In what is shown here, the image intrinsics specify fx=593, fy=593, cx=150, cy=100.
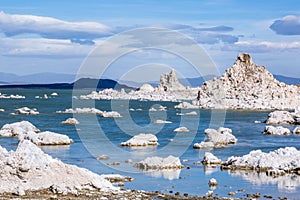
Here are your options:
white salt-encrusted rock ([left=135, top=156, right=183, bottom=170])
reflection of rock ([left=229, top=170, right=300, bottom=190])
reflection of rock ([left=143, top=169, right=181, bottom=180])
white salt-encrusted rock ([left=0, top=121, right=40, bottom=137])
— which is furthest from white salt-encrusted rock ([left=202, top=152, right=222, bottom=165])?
white salt-encrusted rock ([left=0, top=121, right=40, bottom=137])

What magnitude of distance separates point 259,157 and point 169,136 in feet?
77.2

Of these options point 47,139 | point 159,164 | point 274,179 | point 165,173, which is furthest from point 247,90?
point 274,179

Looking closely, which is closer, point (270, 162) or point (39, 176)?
point (39, 176)

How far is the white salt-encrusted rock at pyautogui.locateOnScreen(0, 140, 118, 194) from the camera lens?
1118 inches

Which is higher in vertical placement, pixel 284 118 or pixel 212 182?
pixel 284 118

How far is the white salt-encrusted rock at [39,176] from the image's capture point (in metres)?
28.4

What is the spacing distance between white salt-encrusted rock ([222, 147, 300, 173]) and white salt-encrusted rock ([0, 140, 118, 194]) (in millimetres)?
13453

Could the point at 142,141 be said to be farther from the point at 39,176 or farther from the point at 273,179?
the point at 39,176

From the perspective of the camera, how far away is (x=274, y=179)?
120 ft

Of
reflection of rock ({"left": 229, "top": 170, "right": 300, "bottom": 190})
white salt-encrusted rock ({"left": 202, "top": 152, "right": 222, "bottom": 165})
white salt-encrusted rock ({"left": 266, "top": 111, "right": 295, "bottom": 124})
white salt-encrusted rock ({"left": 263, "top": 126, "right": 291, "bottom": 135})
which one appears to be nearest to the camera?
reflection of rock ({"left": 229, "top": 170, "right": 300, "bottom": 190})

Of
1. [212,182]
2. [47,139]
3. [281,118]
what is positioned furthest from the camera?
[281,118]

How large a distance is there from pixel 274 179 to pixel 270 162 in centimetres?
378

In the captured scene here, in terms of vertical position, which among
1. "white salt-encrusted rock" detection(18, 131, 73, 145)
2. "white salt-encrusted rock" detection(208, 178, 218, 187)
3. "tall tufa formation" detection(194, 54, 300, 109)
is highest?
"tall tufa formation" detection(194, 54, 300, 109)

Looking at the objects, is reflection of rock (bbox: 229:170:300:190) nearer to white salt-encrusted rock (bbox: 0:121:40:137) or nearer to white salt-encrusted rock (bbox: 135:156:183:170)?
white salt-encrusted rock (bbox: 135:156:183:170)
